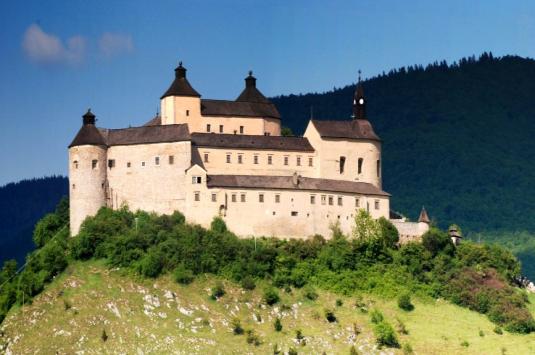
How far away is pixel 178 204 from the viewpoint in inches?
4840

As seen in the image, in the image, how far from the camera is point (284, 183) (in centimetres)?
12419

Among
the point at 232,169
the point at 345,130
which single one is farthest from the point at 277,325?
the point at 345,130

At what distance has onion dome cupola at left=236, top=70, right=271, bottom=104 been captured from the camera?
434 ft

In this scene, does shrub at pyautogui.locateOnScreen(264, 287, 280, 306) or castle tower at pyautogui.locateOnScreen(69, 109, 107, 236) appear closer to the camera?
shrub at pyautogui.locateOnScreen(264, 287, 280, 306)

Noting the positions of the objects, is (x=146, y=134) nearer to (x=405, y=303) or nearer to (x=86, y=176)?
(x=86, y=176)

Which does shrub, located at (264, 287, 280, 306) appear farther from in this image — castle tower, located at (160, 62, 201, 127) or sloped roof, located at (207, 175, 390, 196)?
castle tower, located at (160, 62, 201, 127)

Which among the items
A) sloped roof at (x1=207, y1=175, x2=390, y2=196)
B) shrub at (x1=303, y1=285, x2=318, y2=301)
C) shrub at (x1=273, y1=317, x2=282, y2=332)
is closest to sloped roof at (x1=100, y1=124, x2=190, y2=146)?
sloped roof at (x1=207, y1=175, x2=390, y2=196)

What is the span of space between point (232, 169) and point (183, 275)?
11.7 meters

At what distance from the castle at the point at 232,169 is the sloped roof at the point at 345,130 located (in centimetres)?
7

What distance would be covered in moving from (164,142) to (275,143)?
871cm

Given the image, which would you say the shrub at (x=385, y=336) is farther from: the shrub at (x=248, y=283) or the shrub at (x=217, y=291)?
the shrub at (x=217, y=291)

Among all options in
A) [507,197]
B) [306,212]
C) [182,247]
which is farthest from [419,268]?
[507,197]

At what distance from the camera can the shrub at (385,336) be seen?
114 meters

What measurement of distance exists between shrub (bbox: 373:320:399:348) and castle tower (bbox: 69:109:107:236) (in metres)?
23.2
